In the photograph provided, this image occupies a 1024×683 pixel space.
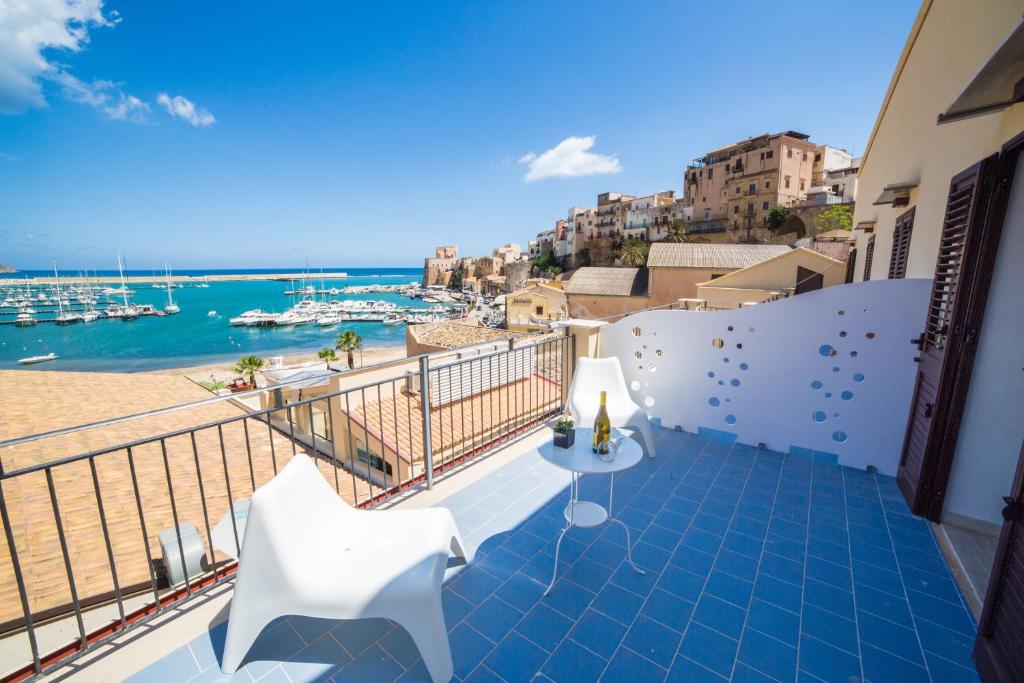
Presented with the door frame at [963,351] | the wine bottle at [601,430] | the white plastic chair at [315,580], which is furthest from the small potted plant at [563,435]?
the door frame at [963,351]

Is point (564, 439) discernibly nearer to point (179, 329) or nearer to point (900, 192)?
point (900, 192)

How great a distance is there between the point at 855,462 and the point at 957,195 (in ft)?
7.13

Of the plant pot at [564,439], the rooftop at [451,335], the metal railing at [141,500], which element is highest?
the plant pot at [564,439]

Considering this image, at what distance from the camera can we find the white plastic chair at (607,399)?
346 centimetres

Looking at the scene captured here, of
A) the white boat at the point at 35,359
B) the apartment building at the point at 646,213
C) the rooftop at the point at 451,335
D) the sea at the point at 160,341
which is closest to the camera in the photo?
the rooftop at the point at 451,335

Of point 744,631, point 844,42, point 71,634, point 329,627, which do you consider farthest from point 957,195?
point 71,634

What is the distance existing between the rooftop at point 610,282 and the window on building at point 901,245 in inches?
718

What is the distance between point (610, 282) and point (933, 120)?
21.0 meters

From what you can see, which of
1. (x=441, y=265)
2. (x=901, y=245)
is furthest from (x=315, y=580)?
(x=441, y=265)

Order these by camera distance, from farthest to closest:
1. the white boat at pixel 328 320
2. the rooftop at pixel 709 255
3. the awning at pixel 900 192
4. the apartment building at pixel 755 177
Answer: the white boat at pixel 328 320
the apartment building at pixel 755 177
the rooftop at pixel 709 255
the awning at pixel 900 192

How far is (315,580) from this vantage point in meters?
1.62

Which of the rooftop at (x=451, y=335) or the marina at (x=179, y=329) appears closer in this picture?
the rooftop at (x=451, y=335)

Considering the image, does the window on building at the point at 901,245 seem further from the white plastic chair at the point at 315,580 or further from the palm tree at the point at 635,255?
the palm tree at the point at 635,255

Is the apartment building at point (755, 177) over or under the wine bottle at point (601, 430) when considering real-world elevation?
over
